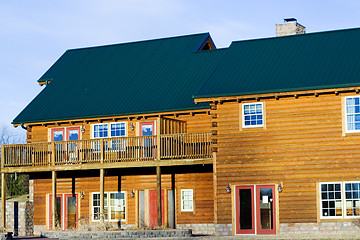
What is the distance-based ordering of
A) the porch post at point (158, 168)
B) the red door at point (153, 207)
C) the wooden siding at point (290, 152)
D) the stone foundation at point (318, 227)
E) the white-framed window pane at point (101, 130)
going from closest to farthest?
the stone foundation at point (318, 227), the wooden siding at point (290, 152), the porch post at point (158, 168), the red door at point (153, 207), the white-framed window pane at point (101, 130)

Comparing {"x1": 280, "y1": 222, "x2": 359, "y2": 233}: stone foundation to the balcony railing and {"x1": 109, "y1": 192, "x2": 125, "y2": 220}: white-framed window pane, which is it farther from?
{"x1": 109, "y1": 192, "x2": 125, "y2": 220}: white-framed window pane

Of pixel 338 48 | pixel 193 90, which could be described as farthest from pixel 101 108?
pixel 338 48

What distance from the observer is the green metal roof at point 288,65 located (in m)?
32.4

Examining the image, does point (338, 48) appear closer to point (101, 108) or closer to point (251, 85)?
point (251, 85)

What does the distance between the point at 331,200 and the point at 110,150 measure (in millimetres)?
12773

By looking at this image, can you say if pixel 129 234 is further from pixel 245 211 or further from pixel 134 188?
pixel 134 188

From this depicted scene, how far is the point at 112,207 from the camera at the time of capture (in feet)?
130

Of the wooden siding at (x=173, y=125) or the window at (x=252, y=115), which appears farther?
the wooden siding at (x=173, y=125)

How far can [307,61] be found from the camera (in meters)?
34.5

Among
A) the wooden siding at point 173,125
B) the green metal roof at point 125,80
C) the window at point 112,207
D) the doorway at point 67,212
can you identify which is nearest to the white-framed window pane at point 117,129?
the wooden siding at point 173,125

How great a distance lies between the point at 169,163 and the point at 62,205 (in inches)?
327

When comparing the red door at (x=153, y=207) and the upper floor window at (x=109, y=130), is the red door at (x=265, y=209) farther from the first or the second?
the upper floor window at (x=109, y=130)

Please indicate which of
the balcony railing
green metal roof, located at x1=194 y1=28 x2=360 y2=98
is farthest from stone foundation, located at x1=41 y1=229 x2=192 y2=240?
green metal roof, located at x1=194 y1=28 x2=360 y2=98

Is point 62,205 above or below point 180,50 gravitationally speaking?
below
